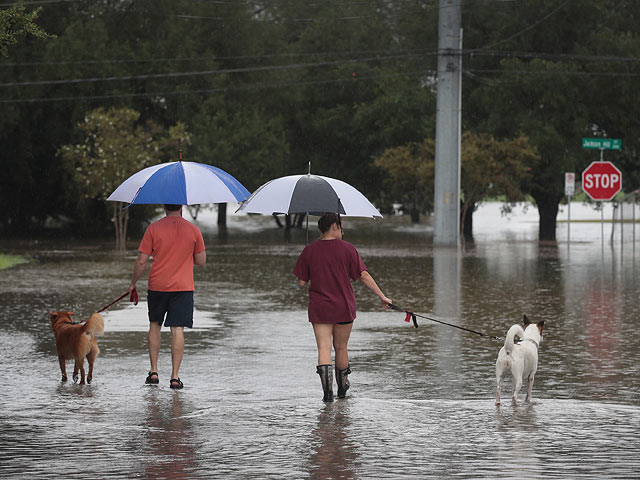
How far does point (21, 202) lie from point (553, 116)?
77.6 ft

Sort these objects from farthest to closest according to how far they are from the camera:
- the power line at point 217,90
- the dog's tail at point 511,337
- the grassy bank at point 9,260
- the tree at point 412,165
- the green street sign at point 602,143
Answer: the power line at point 217,90 → the tree at point 412,165 → the green street sign at point 602,143 → the grassy bank at point 9,260 → the dog's tail at point 511,337

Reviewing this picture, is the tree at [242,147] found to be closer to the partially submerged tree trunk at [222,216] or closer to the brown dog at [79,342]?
the partially submerged tree trunk at [222,216]

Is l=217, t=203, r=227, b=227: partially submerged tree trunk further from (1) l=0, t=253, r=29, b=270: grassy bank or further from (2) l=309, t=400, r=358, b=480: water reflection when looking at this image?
(2) l=309, t=400, r=358, b=480: water reflection

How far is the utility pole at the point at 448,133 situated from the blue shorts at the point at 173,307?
99.9 feet

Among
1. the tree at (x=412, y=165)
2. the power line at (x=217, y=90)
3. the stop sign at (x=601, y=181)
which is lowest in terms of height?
the stop sign at (x=601, y=181)

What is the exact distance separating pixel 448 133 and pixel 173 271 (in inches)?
1214

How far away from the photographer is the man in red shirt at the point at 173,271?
1108 centimetres

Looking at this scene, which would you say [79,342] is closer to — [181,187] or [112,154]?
[181,187]

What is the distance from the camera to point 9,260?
3378 centimetres

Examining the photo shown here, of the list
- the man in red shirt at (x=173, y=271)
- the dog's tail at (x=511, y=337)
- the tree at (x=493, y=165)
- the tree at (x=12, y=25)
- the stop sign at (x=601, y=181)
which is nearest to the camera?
the dog's tail at (x=511, y=337)

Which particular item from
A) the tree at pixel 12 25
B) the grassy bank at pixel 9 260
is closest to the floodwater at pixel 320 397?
the tree at pixel 12 25

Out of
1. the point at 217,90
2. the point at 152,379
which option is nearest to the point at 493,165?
the point at 217,90

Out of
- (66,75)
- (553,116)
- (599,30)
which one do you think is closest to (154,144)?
(66,75)

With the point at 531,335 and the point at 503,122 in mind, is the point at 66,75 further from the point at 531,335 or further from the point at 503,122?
the point at 531,335
